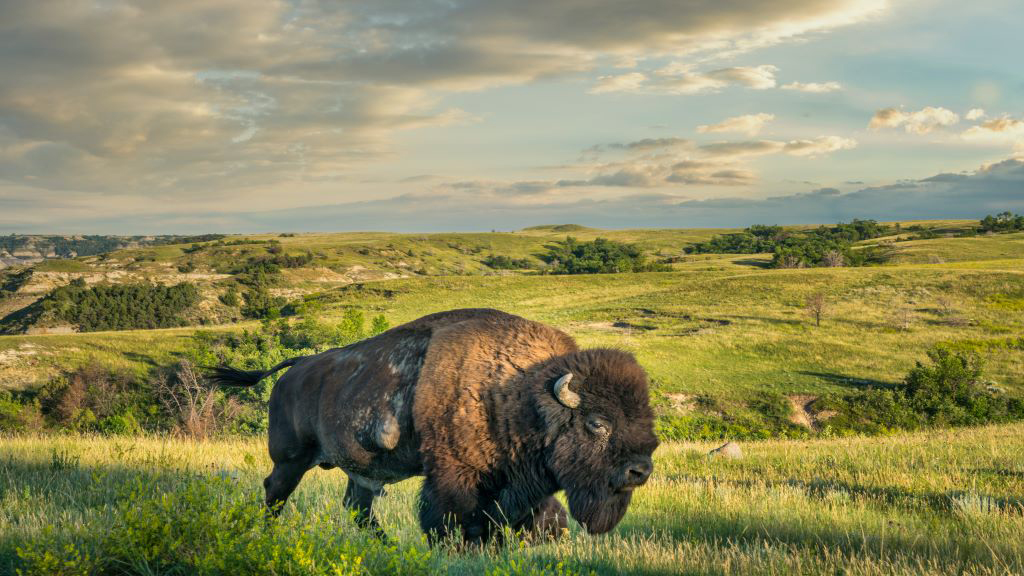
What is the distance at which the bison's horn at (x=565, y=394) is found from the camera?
5562 millimetres

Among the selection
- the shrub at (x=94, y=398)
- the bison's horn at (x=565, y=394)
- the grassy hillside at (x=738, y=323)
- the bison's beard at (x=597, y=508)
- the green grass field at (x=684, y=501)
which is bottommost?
the shrub at (x=94, y=398)

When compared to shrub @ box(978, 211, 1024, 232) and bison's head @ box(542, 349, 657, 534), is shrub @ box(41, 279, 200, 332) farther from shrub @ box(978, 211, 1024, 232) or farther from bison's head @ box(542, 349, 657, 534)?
shrub @ box(978, 211, 1024, 232)

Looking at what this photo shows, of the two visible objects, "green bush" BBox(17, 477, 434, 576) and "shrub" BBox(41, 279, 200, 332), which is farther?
"shrub" BBox(41, 279, 200, 332)

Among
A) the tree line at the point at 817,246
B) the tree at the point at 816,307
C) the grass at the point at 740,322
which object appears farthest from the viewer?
the tree line at the point at 817,246

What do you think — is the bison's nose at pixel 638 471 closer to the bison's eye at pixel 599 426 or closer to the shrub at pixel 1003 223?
the bison's eye at pixel 599 426

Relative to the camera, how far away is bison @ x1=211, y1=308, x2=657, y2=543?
5613 millimetres

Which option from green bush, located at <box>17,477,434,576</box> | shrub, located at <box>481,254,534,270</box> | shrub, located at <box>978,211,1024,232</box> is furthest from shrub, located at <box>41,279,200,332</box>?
shrub, located at <box>978,211,1024,232</box>

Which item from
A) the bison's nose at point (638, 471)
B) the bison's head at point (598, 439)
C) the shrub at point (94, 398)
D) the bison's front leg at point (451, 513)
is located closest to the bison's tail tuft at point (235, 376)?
the bison's front leg at point (451, 513)

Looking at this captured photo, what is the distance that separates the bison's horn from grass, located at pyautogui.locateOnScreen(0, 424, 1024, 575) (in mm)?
1173

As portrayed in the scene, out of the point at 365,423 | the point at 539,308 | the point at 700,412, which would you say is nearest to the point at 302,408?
the point at 365,423

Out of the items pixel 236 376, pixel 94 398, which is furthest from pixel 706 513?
pixel 94 398

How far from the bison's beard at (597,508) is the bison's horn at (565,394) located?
2.37 ft

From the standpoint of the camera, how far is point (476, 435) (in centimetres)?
575

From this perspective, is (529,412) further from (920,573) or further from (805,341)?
(805,341)
